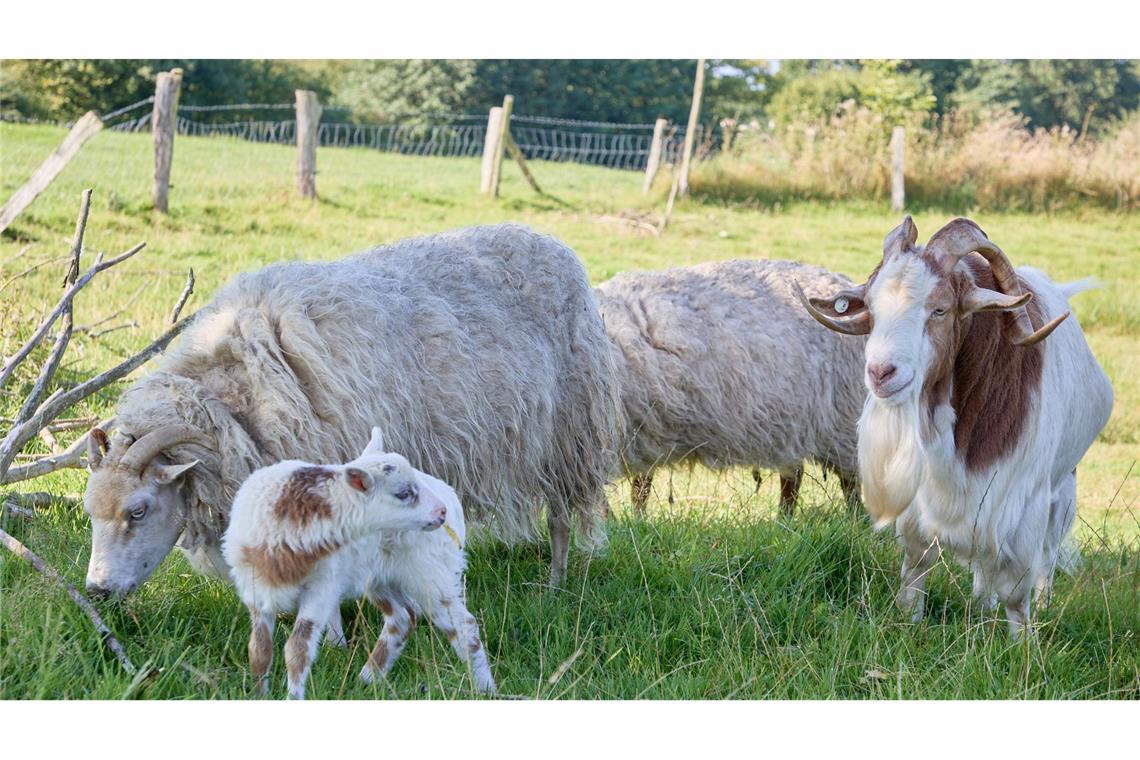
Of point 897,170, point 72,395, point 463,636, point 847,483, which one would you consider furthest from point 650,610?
point 897,170

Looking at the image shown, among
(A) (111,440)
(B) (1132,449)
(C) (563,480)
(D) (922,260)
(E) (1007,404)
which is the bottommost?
(B) (1132,449)

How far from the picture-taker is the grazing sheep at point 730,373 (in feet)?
20.5

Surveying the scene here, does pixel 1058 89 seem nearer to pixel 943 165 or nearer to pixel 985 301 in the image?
pixel 943 165

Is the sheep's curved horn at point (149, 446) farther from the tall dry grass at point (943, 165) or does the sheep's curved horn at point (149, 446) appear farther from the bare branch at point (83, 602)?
the tall dry grass at point (943, 165)

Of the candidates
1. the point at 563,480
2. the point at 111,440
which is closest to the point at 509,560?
the point at 563,480

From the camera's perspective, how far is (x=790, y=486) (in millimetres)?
6969

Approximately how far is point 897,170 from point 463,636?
37.9ft

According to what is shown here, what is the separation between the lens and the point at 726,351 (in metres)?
6.38

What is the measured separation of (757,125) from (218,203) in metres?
7.26

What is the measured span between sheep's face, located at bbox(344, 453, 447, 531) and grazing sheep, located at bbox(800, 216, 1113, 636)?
1.58m

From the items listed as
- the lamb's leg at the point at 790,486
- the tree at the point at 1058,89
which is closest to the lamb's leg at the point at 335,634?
the lamb's leg at the point at 790,486

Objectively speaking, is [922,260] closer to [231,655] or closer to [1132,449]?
[231,655]

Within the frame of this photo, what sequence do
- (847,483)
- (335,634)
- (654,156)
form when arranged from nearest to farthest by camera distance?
1. (335,634)
2. (847,483)
3. (654,156)

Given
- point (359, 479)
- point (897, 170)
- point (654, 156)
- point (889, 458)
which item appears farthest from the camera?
point (654, 156)
